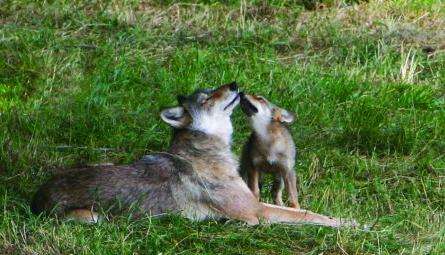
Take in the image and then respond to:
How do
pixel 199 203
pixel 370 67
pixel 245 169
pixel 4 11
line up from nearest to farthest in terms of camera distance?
1. pixel 199 203
2. pixel 245 169
3. pixel 370 67
4. pixel 4 11

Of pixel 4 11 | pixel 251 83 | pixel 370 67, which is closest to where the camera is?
pixel 251 83

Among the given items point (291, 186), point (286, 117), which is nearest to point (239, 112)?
point (286, 117)

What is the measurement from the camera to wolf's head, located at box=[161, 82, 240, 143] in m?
8.69

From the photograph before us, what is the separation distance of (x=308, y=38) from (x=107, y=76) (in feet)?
8.89

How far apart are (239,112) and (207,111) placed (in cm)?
240

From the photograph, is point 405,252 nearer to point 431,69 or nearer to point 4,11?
point 431,69

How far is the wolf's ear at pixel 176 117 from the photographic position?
867cm

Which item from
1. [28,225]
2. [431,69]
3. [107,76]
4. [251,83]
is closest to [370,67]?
[431,69]

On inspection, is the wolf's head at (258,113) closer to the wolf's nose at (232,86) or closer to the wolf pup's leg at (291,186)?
the wolf's nose at (232,86)

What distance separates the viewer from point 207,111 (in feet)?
28.5

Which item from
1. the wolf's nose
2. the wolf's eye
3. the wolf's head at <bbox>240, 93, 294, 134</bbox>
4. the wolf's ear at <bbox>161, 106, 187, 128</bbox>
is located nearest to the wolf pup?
the wolf's head at <bbox>240, 93, 294, 134</bbox>

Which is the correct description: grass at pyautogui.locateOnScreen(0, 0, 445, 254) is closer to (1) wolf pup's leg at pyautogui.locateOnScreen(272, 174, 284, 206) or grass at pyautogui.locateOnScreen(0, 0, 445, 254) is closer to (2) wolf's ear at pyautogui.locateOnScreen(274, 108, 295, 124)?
(1) wolf pup's leg at pyautogui.locateOnScreen(272, 174, 284, 206)

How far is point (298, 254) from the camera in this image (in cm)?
758

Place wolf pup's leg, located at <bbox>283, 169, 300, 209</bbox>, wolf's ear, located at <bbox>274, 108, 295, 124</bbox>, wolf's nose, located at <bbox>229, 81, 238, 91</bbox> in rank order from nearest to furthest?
wolf's nose, located at <bbox>229, 81, 238, 91</bbox>
wolf pup's leg, located at <bbox>283, 169, 300, 209</bbox>
wolf's ear, located at <bbox>274, 108, 295, 124</bbox>
